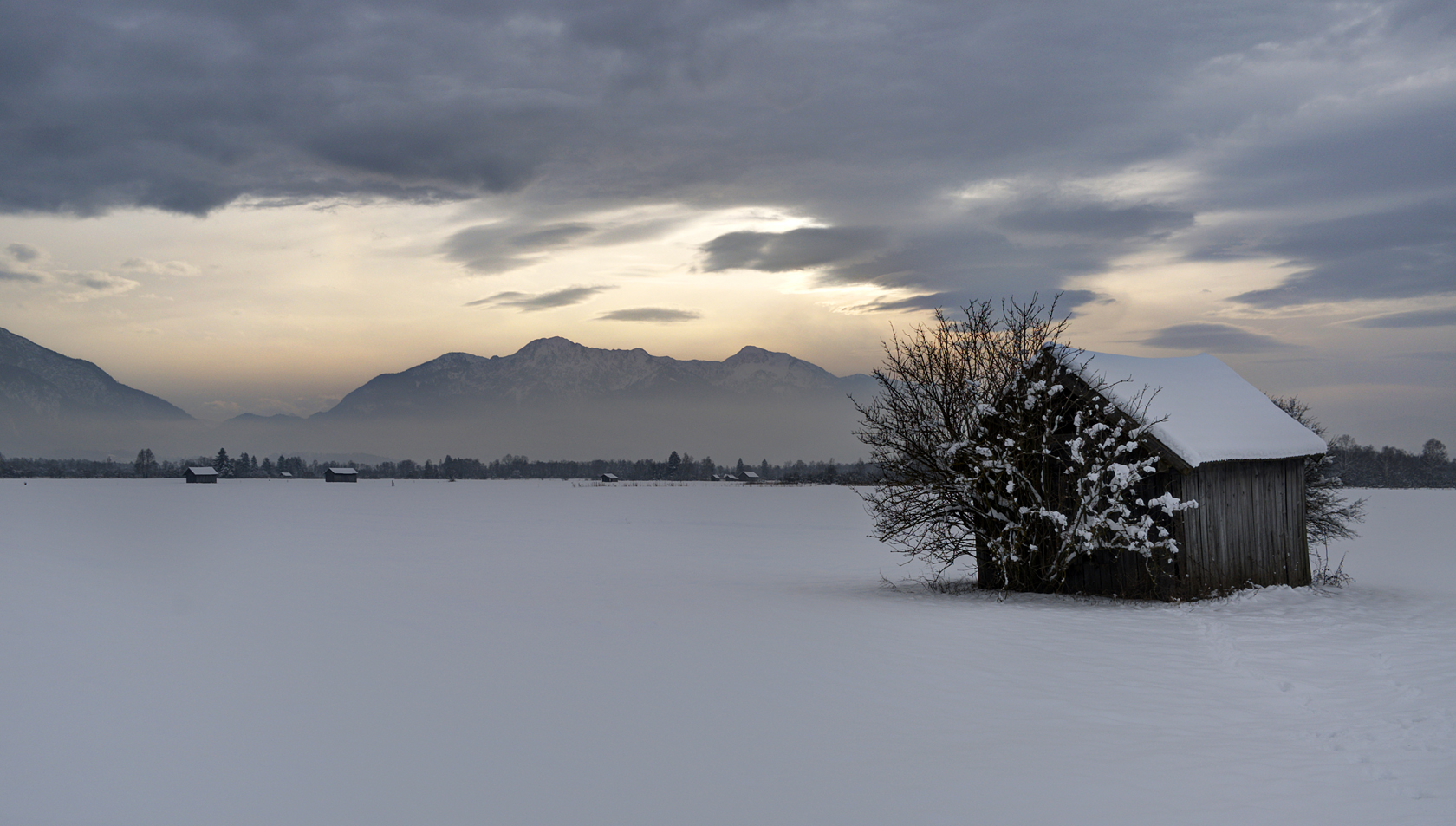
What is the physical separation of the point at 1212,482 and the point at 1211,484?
7 centimetres

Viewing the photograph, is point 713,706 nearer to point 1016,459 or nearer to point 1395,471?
point 1016,459

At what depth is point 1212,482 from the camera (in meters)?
18.3

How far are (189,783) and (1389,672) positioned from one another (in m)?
13.8

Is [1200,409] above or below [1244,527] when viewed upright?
above

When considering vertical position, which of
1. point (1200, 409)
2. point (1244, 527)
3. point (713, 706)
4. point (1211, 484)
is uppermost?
point (1200, 409)

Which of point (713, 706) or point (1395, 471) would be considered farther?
point (1395, 471)

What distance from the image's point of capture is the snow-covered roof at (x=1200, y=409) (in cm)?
1819

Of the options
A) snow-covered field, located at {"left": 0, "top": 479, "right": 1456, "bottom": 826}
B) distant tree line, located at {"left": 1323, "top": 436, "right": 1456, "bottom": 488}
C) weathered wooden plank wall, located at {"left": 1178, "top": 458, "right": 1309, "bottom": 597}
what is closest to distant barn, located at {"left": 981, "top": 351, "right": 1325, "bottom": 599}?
weathered wooden plank wall, located at {"left": 1178, "top": 458, "right": 1309, "bottom": 597}

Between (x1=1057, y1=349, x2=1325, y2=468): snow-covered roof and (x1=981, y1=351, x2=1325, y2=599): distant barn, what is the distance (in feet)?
0.10

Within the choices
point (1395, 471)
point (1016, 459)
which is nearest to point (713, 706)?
point (1016, 459)

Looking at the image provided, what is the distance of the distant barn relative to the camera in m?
17.9

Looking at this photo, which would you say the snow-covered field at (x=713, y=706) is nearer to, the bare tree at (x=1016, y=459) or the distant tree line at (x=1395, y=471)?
the bare tree at (x=1016, y=459)

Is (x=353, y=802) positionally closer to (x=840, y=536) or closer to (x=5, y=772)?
(x=5, y=772)

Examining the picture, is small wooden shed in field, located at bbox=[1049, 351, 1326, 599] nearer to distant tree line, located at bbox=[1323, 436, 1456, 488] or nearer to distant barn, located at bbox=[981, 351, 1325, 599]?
distant barn, located at bbox=[981, 351, 1325, 599]
